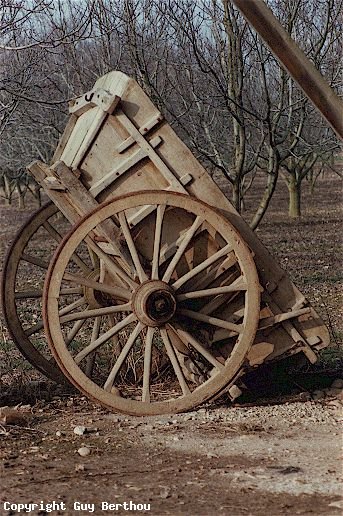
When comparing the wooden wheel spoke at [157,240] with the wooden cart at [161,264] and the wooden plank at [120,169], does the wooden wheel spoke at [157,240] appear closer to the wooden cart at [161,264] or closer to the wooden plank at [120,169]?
the wooden cart at [161,264]

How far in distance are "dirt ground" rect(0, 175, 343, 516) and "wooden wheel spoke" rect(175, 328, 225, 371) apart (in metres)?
0.36

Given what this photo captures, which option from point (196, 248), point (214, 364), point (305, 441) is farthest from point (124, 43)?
point (305, 441)

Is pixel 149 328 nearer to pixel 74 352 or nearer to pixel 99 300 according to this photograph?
pixel 99 300

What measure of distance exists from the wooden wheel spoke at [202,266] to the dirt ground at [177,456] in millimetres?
898

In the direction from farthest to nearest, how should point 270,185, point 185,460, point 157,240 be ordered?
point 270,185 < point 157,240 < point 185,460

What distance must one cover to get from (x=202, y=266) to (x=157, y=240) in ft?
1.19

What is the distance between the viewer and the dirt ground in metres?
3.94

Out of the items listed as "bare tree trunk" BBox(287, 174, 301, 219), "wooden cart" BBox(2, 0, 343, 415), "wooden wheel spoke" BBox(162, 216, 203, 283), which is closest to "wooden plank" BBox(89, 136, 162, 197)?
"wooden cart" BBox(2, 0, 343, 415)

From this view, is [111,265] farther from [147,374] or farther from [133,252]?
[147,374]

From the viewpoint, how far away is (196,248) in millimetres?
5738

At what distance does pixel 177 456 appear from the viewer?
15.3 ft

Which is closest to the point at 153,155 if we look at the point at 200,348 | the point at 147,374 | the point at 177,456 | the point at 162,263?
the point at 162,263

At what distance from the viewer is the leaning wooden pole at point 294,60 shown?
4.05m

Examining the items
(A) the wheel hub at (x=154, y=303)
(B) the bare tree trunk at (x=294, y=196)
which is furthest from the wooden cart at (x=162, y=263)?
(B) the bare tree trunk at (x=294, y=196)
